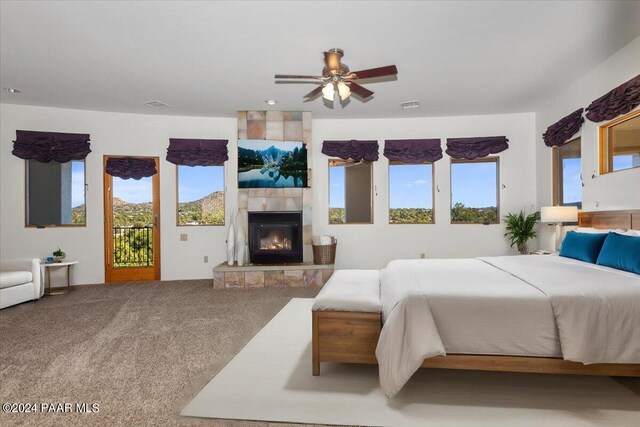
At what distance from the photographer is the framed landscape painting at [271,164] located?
5609 mm

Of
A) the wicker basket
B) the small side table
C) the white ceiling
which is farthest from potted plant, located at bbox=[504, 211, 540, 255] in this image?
the small side table

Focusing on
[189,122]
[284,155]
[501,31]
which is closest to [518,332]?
[501,31]

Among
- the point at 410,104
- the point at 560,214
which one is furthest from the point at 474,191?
the point at 410,104

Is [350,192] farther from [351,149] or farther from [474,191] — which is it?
[474,191]

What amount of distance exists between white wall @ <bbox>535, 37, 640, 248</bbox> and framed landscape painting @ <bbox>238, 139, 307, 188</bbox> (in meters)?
3.77

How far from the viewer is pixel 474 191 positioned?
19.9 feet

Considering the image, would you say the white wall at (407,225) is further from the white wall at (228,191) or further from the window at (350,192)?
the window at (350,192)

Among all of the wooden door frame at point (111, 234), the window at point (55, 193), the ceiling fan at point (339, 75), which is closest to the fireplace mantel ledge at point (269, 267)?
the wooden door frame at point (111, 234)

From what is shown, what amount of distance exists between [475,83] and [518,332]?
3532mm

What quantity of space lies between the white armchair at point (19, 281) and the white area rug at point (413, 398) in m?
3.48

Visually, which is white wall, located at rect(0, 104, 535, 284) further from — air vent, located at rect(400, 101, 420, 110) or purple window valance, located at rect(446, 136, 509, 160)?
air vent, located at rect(400, 101, 420, 110)

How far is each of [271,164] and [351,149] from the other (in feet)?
4.68

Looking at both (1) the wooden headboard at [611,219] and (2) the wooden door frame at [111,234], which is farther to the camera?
(2) the wooden door frame at [111,234]

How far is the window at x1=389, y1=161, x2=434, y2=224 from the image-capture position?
615 centimetres
